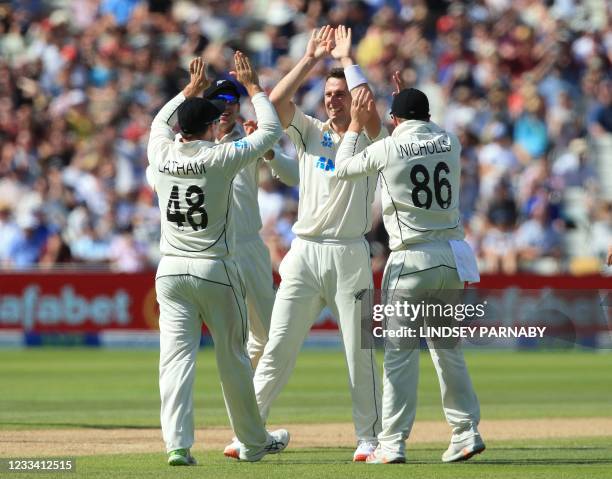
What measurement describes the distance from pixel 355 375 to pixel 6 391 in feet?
24.5

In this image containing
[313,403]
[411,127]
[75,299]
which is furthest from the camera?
[75,299]

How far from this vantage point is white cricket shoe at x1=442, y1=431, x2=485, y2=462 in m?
9.70

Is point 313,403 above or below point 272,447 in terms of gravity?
below

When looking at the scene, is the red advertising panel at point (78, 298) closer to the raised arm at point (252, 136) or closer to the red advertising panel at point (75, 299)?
the red advertising panel at point (75, 299)

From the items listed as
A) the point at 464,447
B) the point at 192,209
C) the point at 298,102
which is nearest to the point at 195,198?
the point at 192,209

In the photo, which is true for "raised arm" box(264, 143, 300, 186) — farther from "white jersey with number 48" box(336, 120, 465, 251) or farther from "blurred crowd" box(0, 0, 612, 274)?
"blurred crowd" box(0, 0, 612, 274)

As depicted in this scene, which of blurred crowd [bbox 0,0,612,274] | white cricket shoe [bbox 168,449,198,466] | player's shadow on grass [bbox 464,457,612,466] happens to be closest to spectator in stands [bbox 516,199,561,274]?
blurred crowd [bbox 0,0,612,274]

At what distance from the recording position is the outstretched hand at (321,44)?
10.2 m

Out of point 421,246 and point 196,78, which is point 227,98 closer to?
point 196,78

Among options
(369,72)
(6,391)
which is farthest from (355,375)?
(369,72)

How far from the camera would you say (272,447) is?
33.2 feet

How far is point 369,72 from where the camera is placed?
84.9 feet

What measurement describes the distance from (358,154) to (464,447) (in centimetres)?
222

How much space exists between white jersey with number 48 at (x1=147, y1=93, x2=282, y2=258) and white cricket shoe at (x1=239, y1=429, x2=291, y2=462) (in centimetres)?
146
